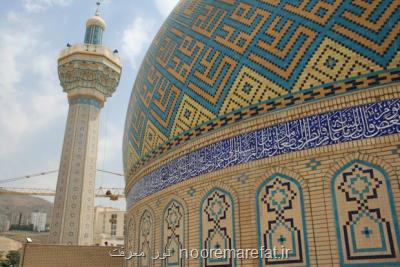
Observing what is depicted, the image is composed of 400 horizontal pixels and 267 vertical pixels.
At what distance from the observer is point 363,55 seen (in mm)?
2887

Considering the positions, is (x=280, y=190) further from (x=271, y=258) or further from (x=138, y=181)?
(x=138, y=181)

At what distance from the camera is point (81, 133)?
11742 millimetres

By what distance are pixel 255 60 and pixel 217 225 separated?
55.3 inches

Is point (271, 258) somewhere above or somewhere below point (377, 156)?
below

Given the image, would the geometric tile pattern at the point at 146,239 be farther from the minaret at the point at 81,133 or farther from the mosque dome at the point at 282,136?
the minaret at the point at 81,133

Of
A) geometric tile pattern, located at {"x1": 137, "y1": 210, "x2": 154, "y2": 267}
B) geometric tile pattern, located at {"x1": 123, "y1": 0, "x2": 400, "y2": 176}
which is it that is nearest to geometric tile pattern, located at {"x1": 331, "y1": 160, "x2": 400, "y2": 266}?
geometric tile pattern, located at {"x1": 123, "y1": 0, "x2": 400, "y2": 176}

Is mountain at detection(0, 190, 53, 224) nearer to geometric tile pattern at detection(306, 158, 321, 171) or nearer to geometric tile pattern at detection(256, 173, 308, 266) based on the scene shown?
geometric tile pattern at detection(256, 173, 308, 266)

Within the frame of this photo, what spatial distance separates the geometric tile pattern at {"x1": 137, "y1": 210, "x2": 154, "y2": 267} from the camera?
431 centimetres

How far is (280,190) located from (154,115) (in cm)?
194

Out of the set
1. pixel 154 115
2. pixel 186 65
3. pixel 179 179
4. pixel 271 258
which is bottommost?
pixel 271 258

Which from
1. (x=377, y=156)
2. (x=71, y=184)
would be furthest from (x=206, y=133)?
(x=71, y=184)

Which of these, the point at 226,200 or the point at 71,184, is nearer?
the point at 226,200

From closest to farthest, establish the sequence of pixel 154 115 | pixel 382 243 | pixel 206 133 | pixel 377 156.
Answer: pixel 382 243
pixel 377 156
pixel 206 133
pixel 154 115

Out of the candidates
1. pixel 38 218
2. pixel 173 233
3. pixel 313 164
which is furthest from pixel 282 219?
pixel 38 218
